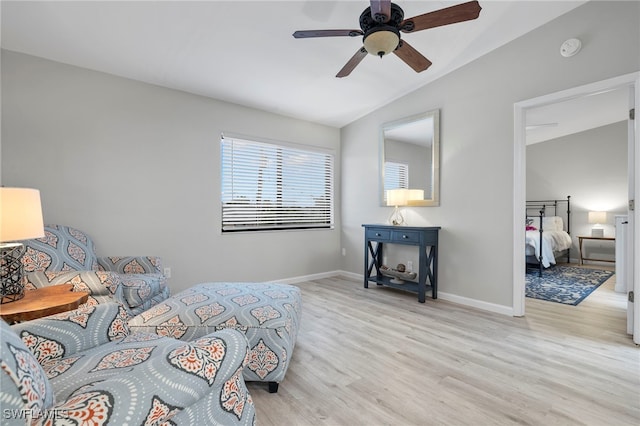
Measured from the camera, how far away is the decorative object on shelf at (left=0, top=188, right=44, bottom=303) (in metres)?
1.54

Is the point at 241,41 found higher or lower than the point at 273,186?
higher

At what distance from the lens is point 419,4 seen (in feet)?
8.38

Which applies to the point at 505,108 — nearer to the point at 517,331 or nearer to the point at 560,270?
the point at 517,331

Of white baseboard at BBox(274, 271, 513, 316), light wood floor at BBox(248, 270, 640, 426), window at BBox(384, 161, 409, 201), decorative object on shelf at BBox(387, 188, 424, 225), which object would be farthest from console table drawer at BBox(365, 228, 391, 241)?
light wood floor at BBox(248, 270, 640, 426)

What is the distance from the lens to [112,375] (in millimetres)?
1007

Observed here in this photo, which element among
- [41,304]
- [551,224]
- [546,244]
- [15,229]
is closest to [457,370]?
[41,304]

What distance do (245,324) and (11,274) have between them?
129 cm

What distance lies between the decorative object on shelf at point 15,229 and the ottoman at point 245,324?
62 centimetres

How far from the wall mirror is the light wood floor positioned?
1538 millimetres

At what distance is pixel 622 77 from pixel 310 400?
3.39 metres

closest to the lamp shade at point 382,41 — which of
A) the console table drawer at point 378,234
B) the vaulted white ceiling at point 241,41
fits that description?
the vaulted white ceiling at point 241,41

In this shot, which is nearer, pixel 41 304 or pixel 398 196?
pixel 41 304

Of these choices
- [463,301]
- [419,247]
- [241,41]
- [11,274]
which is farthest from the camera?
[419,247]

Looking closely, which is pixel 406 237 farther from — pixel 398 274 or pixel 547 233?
pixel 547 233
